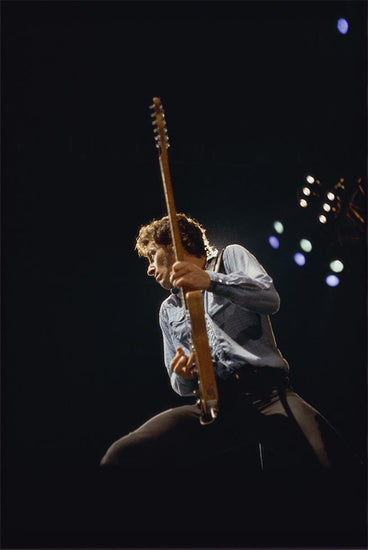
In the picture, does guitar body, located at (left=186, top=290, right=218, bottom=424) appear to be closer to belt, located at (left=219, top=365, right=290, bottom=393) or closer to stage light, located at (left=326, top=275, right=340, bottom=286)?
belt, located at (left=219, top=365, right=290, bottom=393)

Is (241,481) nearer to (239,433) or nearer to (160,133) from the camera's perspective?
(239,433)

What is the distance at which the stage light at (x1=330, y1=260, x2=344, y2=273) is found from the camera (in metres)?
3.17

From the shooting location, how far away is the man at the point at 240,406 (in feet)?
6.17

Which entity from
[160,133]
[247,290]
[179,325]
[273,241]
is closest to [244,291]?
[247,290]

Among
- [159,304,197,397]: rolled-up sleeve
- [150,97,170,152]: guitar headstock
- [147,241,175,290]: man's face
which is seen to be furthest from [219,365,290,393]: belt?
[150,97,170,152]: guitar headstock

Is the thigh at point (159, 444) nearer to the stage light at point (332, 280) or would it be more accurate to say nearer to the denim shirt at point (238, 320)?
the denim shirt at point (238, 320)

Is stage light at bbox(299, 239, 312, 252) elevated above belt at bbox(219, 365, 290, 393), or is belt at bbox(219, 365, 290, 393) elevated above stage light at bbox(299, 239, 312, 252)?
stage light at bbox(299, 239, 312, 252)

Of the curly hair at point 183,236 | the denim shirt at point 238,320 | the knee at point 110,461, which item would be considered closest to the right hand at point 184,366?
the denim shirt at point 238,320

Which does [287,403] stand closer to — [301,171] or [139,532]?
[139,532]

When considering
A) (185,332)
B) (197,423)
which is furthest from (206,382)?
(185,332)

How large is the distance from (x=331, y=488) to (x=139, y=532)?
2.24 feet

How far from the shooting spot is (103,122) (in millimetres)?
3049

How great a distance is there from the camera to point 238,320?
2150 millimetres

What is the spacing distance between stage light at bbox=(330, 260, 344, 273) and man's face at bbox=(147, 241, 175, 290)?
1.25 metres
